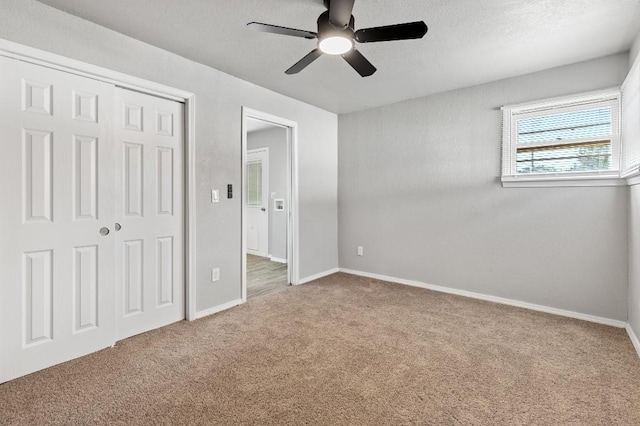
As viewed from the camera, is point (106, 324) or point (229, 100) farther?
point (229, 100)

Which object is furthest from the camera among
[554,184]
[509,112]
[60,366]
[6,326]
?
[509,112]

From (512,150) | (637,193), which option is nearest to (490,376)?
(637,193)

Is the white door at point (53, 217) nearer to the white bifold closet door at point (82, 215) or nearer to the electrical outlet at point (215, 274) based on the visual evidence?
the white bifold closet door at point (82, 215)

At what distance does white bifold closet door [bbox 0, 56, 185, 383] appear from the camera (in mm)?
2008

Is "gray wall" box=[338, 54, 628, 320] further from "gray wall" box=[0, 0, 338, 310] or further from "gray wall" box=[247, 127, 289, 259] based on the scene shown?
"gray wall" box=[247, 127, 289, 259]

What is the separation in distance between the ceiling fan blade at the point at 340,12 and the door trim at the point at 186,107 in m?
1.69

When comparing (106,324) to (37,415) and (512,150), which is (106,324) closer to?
(37,415)

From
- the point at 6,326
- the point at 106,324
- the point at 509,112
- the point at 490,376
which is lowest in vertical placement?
the point at 490,376

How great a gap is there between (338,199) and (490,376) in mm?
3230

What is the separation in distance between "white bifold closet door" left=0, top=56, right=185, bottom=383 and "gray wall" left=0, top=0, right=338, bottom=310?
0.68 ft

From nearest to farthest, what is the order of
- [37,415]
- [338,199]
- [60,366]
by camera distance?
[37,415], [60,366], [338,199]

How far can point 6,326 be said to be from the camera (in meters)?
1.98

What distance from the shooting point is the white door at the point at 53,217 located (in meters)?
1.99

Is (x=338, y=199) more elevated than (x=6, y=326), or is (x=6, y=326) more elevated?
(x=338, y=199)
